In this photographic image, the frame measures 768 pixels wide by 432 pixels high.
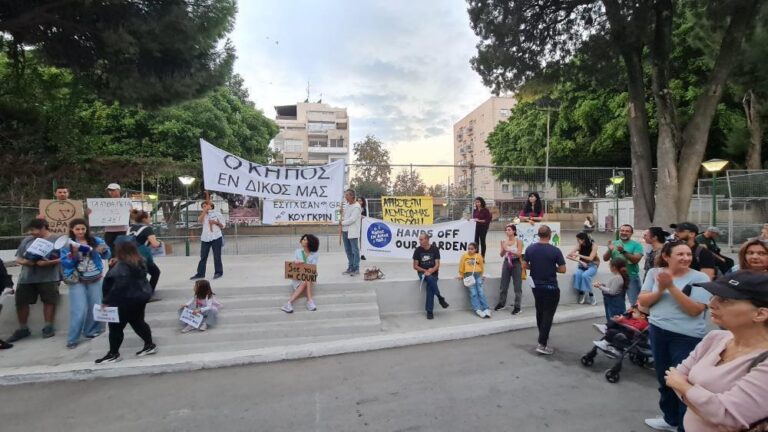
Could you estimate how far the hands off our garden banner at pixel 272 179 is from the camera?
792 centimetres

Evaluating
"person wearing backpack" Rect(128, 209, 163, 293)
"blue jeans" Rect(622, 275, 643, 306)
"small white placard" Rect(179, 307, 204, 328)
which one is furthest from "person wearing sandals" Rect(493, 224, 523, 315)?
"person wearing backpack" Rect(128, 209, 163, 293)

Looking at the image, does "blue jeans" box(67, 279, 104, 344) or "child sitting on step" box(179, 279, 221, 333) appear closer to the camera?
"blue jeans" box(67, 279, 104, 344)

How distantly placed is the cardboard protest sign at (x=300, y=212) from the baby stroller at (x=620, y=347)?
18.5 ft

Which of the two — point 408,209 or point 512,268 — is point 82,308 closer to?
point 512,268

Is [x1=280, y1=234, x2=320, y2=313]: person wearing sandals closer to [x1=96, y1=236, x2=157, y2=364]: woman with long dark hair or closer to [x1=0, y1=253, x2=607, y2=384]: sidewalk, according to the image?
[x1=0, y1=253, x2=607, y2=384]: sidewalk

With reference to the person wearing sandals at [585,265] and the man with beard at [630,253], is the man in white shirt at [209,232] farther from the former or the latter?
the man with beard at [630,253]

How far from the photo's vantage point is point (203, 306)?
6039mm

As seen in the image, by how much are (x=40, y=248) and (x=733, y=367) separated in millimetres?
7491

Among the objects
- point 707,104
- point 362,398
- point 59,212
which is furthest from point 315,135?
point 362,398

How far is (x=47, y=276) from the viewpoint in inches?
236

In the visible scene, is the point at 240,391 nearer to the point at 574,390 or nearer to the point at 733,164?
the point at 574,390

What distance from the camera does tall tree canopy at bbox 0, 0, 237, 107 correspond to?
7680 mm

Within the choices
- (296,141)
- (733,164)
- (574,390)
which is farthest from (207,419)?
(296,141)

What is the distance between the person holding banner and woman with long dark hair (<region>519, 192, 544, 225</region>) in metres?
8.40
